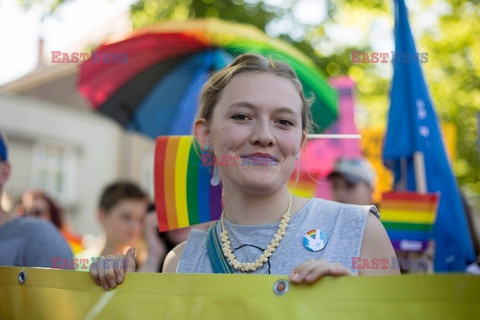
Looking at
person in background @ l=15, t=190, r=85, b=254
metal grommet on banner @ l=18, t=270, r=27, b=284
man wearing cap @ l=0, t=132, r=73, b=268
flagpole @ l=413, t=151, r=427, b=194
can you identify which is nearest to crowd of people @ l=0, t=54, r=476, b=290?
metal grommet on banner @ l=18, t=270, r=27, b=284

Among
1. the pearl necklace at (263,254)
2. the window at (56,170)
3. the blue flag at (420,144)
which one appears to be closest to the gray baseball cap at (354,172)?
the blue flag at (420,144)

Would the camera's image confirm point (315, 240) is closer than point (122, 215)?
Yes

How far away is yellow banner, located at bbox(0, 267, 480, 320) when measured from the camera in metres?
1.51

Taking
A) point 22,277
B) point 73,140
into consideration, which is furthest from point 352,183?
point 73,140

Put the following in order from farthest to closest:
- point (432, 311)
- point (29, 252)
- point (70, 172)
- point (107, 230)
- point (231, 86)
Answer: point (70, 172)
point (107, 230)
point (29, 252)
point (231, 86)
point (432, 311)

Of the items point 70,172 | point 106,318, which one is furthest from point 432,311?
point 70,172

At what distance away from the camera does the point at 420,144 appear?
455 cm

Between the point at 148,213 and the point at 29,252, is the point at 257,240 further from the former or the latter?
the point at 148,213

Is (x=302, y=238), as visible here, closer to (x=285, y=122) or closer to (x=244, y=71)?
(x=285, y=122)

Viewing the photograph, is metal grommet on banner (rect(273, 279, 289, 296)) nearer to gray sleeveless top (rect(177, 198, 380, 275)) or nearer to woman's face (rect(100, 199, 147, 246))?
gray sleeveless top (rect(177, 198, 380, 275))

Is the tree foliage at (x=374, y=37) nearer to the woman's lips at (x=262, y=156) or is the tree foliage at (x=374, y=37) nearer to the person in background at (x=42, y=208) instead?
the person in background at (x=42, y=208)

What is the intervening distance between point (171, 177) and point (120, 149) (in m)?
20.5

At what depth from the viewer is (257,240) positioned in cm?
208

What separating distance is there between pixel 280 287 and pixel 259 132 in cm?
51
